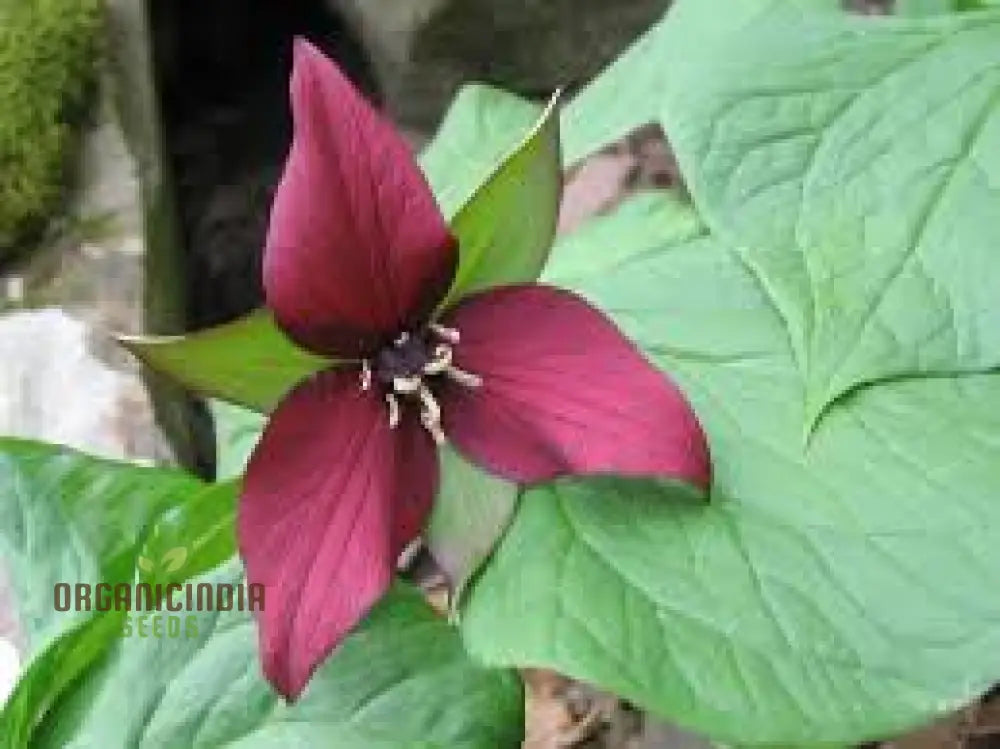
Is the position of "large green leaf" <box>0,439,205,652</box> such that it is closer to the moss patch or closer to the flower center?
the flower center

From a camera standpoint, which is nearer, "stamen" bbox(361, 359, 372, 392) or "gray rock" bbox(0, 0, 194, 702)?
"stamen" bbox(361, 359, 372, 392)

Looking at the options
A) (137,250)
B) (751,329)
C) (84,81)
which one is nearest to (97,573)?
(751,329)

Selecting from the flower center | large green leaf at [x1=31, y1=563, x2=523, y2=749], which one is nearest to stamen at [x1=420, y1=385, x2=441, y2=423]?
the flower center

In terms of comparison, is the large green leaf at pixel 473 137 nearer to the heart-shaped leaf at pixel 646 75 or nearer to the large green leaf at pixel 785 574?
the heart-shaped leaf at pixel 646 75

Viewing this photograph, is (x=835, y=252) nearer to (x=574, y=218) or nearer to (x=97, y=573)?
(x=97, y=573)

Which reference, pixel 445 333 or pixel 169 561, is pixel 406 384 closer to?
pixel 445 333
